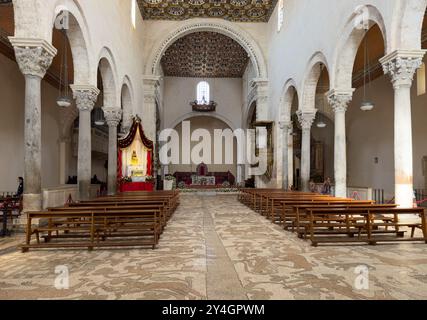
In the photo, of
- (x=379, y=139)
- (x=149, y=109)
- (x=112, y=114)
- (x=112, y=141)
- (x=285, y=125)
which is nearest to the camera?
(x=112, y=114)

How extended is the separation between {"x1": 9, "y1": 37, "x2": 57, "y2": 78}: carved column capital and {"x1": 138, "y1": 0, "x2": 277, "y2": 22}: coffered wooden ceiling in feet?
44.1

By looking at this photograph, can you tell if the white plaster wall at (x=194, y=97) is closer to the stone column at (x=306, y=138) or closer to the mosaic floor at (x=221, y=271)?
the stone column at (x=306, y=138)

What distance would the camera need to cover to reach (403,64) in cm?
867

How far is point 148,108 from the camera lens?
21.6 m

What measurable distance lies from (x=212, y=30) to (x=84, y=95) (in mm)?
12142

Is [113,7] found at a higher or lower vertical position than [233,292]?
higher

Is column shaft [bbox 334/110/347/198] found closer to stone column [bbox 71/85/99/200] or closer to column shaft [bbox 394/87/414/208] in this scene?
column shaft [bbox 394/87/414/208]

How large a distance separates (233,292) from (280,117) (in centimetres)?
1584

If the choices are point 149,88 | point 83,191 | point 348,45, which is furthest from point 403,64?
point 149,88

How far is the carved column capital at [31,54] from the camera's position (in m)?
8.02

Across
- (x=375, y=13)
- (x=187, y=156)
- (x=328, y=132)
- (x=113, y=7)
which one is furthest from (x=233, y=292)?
(x=187, y=156)

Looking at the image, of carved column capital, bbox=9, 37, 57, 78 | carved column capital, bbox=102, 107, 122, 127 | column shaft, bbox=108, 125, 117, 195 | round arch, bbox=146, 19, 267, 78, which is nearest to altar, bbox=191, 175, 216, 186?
round arch, bbox=146, 19, 267, 78

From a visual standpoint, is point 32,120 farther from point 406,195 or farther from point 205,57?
point 205,57

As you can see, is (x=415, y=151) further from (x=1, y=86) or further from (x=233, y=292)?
(x=1, y=86)
